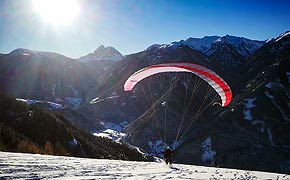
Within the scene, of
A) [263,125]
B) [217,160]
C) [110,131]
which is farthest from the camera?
[110,131]

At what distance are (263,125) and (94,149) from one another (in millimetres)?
83023

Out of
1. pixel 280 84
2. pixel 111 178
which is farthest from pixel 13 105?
pixel 280 84

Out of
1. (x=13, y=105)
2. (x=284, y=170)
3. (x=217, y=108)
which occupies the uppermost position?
(x=217, y=108)

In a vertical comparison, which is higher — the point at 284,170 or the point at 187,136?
the point at 187,136

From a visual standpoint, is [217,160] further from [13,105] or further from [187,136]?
[13,105]

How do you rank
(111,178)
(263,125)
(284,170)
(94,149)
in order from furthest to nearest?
(263,125), (284,170), (94,149), (111,178)

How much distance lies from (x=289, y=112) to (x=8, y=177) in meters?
154

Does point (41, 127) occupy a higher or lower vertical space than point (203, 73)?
higher

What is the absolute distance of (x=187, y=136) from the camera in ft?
494

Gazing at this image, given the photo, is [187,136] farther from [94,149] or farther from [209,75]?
[209,75]

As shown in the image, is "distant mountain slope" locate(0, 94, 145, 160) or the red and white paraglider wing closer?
the red and white paraglider wing

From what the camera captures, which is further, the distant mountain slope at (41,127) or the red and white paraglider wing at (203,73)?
the distant mountain slope at (41,127)

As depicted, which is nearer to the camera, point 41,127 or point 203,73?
point 203,73

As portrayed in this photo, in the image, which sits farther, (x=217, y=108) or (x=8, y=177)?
(x=217, y=108)
